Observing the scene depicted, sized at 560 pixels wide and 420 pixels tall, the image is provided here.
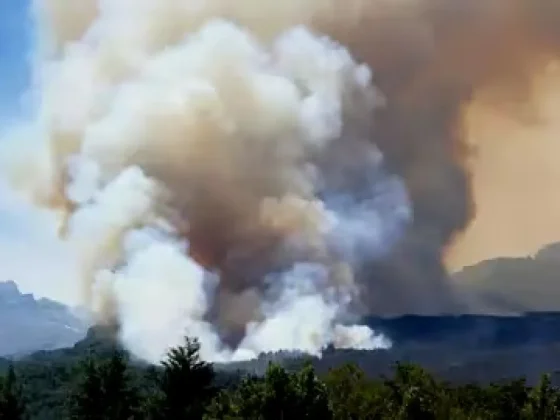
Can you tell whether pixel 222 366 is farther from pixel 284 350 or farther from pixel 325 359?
pixel 325 359

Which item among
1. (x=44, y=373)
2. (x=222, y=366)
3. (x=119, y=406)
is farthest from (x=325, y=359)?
(x=119, y=406)

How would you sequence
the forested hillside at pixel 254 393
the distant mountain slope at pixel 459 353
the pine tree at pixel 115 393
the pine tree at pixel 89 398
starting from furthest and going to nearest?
the distant mountain slope at pixel 459 353 < the pine tree at pixel 115 393 < the pine tree at pixel 89 398 < the forested hillside at pixel 254 393

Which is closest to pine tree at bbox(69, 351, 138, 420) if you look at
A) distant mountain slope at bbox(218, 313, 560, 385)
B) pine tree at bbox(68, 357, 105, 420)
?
pine tree at bbox(68, 357, 105, 420)

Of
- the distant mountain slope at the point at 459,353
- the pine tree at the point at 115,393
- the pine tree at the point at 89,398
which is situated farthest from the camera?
the distant mountain slope at the point at 459,353

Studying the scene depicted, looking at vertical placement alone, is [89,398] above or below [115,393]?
below

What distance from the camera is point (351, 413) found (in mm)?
39969

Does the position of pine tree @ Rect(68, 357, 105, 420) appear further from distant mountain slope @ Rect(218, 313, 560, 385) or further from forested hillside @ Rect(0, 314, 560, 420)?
Answer: distant mountain slope @ Rect(218, 313, 560, 385)

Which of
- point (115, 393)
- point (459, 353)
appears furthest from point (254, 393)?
point (459, 353)

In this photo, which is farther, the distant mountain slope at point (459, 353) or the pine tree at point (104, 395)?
the distant mountain slope at point (459, 353)

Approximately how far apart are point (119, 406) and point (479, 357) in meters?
126

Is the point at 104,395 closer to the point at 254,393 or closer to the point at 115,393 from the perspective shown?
the point at 115,393

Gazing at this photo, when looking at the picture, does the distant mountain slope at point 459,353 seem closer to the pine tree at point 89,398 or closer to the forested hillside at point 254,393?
the forested hillside at point 254,393

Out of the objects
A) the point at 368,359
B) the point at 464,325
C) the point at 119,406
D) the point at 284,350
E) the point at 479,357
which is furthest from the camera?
the point at 464,325

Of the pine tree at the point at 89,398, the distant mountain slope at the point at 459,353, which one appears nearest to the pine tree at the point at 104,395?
the pine tree at the point at 89,398
